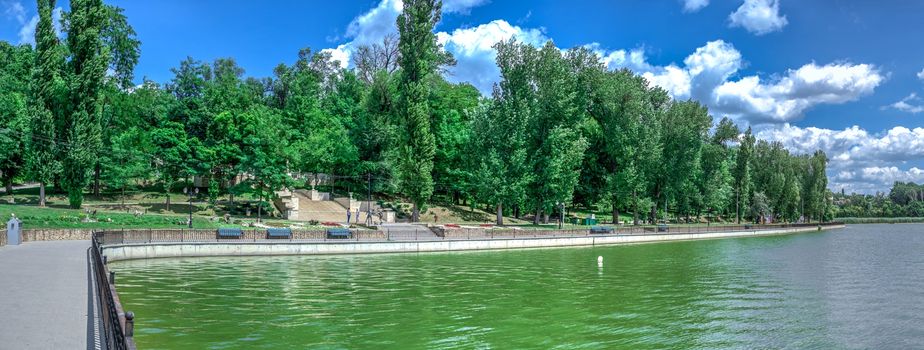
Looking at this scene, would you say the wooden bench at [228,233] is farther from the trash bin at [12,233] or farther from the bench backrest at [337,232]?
the trash bin at [12,233]

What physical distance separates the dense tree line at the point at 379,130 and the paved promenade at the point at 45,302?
94.1ft

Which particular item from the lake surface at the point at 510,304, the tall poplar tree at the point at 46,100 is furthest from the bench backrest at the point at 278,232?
the tall poplar tree at the point at 46,100

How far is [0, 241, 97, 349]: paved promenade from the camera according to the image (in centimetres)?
1170

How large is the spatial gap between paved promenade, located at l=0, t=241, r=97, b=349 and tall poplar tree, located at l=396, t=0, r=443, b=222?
116ft

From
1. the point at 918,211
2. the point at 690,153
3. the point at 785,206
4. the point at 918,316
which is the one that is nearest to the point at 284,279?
the point at 918,316

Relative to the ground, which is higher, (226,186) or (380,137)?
(380,137)

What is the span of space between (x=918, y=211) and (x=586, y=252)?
20700cm

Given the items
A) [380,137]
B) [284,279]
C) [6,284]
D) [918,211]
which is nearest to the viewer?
[6,284]

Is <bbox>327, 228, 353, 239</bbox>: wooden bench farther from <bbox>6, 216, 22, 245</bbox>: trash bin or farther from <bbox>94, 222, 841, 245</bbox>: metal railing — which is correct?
<bbox>6, 216, 22, 245</bbox>: trash bin

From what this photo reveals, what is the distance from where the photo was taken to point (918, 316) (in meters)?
21.4

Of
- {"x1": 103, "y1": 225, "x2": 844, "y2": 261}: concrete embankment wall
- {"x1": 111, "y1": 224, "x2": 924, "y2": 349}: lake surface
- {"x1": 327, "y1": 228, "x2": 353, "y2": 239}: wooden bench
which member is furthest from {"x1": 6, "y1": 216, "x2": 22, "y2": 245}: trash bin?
{"x1": 327, "y1": 228, "x2": 353, "y2": 239}: wooden bench

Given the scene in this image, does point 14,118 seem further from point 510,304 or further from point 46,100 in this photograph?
point 510,304

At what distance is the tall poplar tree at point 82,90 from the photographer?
48031mm

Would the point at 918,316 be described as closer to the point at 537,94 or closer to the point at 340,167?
the point at 537,94
